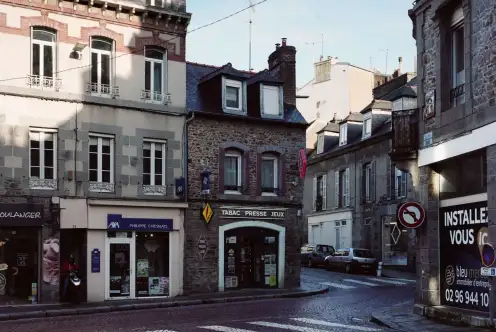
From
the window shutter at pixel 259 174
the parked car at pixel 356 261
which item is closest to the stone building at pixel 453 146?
the window shutter at pixel 259 174

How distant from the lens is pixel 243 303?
2180 cm

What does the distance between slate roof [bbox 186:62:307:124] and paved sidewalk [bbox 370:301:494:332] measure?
1086cm

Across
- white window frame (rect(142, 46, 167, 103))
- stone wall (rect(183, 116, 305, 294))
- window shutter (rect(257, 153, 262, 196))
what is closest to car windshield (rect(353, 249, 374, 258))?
stone wall (rect(183, 116, 305, 294))

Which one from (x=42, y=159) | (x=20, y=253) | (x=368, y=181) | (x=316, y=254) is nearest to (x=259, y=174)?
(x=42, y=159)

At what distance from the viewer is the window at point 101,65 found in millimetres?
23562

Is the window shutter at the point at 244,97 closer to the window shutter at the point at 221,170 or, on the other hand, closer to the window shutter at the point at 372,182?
the window shutter at the point at 221,170

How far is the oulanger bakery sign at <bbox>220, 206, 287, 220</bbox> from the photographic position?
1014 inches

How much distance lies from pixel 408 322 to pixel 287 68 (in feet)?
49.3

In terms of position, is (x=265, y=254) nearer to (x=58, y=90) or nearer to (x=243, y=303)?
(x=243, y=303)

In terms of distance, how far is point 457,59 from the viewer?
16891mm

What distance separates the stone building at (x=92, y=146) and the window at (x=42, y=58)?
32 millimetres

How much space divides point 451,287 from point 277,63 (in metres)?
14.7

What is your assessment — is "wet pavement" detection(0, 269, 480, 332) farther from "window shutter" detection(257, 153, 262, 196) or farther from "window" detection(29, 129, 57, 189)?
"window" detection(29, 129, 57, 189)

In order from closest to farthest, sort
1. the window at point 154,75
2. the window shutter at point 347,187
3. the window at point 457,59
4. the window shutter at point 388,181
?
the window at point 457,59 → the window at point 154,75 → the window shutter at point 388,181 → the window shutter at point 347,187
